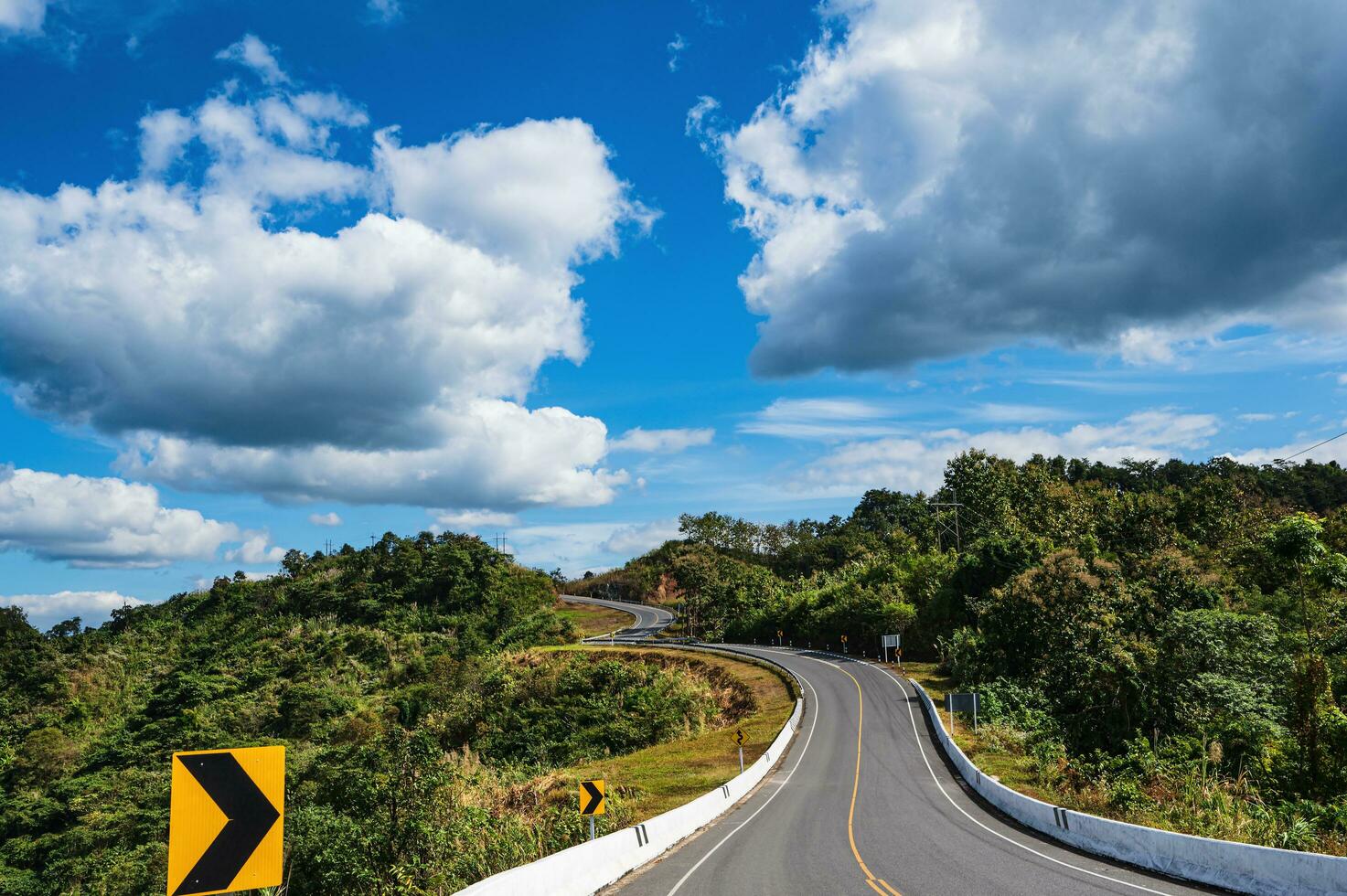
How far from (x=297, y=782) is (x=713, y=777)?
21215 mm

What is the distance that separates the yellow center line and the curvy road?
47 millimetres

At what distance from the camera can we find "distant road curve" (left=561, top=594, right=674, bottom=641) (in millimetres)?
93500

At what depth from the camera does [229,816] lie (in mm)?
5535

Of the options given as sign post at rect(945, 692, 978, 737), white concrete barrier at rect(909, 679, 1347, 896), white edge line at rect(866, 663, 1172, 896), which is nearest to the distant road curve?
white edge line at rect(866, 663, 1172, 896)

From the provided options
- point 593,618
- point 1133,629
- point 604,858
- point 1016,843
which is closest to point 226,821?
point 604,858

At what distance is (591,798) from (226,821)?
12.0 m

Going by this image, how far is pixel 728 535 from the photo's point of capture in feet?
449

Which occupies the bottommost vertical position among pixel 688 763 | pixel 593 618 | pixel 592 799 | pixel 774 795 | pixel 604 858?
pixel 688 763

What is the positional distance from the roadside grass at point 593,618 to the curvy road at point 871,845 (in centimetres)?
6741

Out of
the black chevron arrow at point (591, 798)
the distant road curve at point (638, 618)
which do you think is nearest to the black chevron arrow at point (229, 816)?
the black chevron arrow at point (591, 798)

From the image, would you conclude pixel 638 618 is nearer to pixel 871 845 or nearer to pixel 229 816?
pixel 871 845

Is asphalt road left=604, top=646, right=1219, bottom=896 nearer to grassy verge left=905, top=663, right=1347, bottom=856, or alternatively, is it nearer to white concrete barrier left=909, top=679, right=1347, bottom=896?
white concrete barrier left=909, top=679, right=1347, bottom=896

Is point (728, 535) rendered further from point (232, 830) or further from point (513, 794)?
point (232, 830)

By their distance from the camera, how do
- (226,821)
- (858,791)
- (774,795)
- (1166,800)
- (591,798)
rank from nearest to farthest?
1. (226,821)
2. (591,798)
3. (1166,800)
4. (858,791)
5. (774,795)
